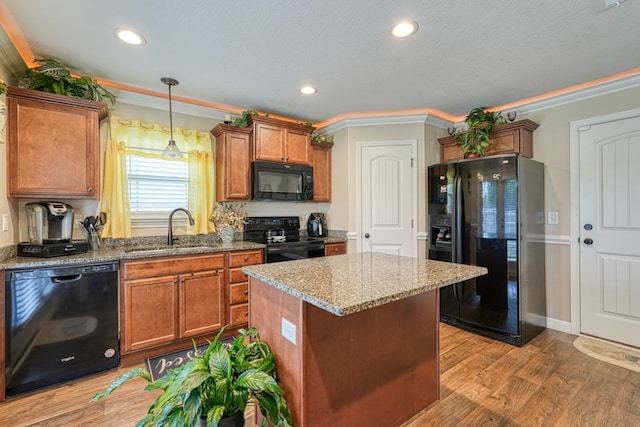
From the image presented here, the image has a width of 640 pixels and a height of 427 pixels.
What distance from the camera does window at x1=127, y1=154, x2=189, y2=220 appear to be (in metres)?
3.07

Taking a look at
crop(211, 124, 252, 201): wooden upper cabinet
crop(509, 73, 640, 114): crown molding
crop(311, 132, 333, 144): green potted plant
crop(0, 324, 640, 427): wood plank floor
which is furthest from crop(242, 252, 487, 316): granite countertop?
crop(509, 73, 640, 114): crown molding

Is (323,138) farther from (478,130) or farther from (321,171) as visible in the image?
(478,130)

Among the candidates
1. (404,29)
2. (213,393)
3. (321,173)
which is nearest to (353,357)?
(213,393)

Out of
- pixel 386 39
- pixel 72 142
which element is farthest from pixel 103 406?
pixel 386 39

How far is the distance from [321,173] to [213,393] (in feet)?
10.2

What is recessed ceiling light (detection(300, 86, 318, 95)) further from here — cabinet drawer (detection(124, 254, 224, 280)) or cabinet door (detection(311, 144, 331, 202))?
cabinet drawer (detection(124, 254, 224, 280))

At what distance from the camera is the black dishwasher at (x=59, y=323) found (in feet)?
6.68

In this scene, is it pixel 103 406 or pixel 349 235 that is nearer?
pixel 103 406

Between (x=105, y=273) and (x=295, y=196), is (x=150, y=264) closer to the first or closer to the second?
(x=105, y=273)

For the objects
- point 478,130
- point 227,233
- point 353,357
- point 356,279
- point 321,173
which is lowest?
point 353,357

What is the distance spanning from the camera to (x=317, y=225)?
13.1ft

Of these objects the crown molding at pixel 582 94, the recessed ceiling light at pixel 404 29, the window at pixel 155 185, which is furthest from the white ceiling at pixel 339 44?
the window at pixel 155 185

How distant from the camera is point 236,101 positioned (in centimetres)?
329

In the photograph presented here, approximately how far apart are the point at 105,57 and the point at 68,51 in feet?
0.76
